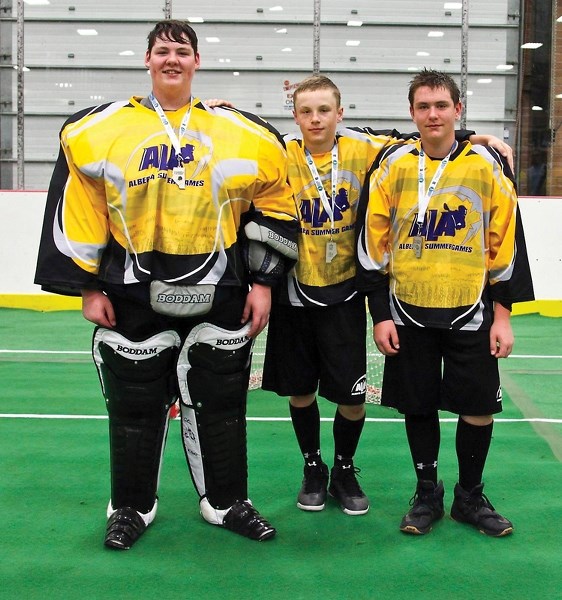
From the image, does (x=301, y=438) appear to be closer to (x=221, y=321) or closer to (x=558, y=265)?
(x=221, y=321)

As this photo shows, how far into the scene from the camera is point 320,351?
298 centimetres

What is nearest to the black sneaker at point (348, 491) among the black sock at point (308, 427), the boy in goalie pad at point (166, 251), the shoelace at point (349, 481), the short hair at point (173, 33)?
the shoelace at point (349, 481)

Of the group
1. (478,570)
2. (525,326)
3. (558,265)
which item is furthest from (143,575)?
(558,265)

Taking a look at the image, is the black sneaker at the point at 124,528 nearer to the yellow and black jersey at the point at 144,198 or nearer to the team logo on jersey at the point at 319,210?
the yellow and black jersey at the point at 144,198

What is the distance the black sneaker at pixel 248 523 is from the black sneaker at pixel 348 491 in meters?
0.34

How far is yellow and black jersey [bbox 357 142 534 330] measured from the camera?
8.89 ft

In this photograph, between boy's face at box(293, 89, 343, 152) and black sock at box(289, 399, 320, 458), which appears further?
black sock at box(289, 399, 320, 458)

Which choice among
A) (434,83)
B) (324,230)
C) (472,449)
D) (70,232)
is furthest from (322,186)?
(472,449)

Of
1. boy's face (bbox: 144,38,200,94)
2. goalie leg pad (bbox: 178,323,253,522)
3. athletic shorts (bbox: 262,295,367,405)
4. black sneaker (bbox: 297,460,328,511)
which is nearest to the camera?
boy's face (bbox: 144,38,200,94)

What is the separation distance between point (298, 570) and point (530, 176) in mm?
6987

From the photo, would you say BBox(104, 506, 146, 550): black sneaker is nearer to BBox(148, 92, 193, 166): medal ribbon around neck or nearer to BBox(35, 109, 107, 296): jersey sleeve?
BBox(35, 109, 107, 296): jersey sleeve

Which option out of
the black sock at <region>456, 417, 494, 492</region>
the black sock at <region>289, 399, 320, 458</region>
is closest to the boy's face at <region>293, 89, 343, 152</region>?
the black sock at <region>289, 399, 320, 458</region>

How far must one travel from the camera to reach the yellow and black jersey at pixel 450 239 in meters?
2.71

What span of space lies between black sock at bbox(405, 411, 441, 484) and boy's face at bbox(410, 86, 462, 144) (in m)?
0.93
